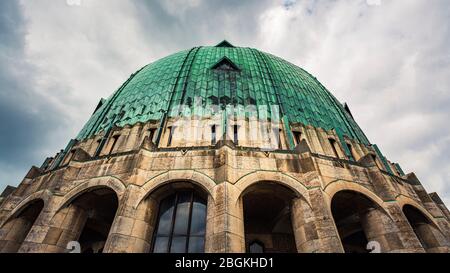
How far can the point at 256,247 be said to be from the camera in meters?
14.5

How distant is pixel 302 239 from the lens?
10.0 meters

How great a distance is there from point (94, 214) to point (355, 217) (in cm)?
1508

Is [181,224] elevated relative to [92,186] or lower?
lower

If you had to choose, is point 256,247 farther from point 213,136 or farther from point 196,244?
point 213,136

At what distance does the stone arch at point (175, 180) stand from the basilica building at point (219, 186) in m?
0.05

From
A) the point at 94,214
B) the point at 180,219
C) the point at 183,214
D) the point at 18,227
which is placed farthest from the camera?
the point at 94,214

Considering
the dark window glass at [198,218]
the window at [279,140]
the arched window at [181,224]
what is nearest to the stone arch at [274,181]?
the dark window glass at [198,218]

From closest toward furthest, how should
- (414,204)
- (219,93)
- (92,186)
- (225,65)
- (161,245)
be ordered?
(161,245) < (92,186) < (414,204) < (219,93) < (225,65)

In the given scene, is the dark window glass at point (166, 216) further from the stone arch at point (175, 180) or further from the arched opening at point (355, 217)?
the arched opening at point (355, 217)

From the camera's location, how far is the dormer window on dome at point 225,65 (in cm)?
1930

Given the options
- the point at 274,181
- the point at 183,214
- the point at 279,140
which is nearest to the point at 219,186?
the point at 183,214

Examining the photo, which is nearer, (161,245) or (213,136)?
(161,245)
